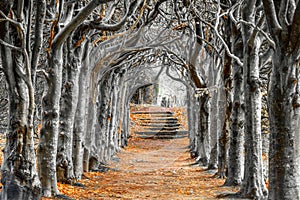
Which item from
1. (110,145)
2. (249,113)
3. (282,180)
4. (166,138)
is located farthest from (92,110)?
(166,138)

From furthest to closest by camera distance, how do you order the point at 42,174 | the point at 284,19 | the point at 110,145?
1. the point at 110,145
2. the point at 42,174
3. the point at 284,19

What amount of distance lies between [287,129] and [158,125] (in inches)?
1430

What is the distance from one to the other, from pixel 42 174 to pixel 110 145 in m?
11.7

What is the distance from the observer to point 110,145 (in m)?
20.2

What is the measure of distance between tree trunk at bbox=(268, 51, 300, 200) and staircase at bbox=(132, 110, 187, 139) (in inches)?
1279

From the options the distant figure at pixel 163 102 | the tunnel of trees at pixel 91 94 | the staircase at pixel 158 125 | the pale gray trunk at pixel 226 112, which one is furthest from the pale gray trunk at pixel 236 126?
the distant figure at pixel 163 102

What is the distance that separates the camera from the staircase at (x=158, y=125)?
126 ft

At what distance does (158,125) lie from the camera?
41.6 meters

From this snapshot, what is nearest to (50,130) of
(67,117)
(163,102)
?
(67,117)

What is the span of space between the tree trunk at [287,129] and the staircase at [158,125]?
3249cm

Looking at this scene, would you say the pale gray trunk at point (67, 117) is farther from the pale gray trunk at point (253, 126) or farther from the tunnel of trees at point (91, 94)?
the pale gray trunk at point (253, 126)

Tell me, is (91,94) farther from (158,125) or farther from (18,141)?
(158,125)

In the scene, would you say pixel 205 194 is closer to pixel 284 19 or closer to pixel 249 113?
pixel 249 113

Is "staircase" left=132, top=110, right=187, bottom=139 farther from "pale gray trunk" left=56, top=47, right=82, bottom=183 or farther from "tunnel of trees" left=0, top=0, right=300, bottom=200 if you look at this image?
"pale gray trunk" left=56, top=47, right=82, bottom=183
